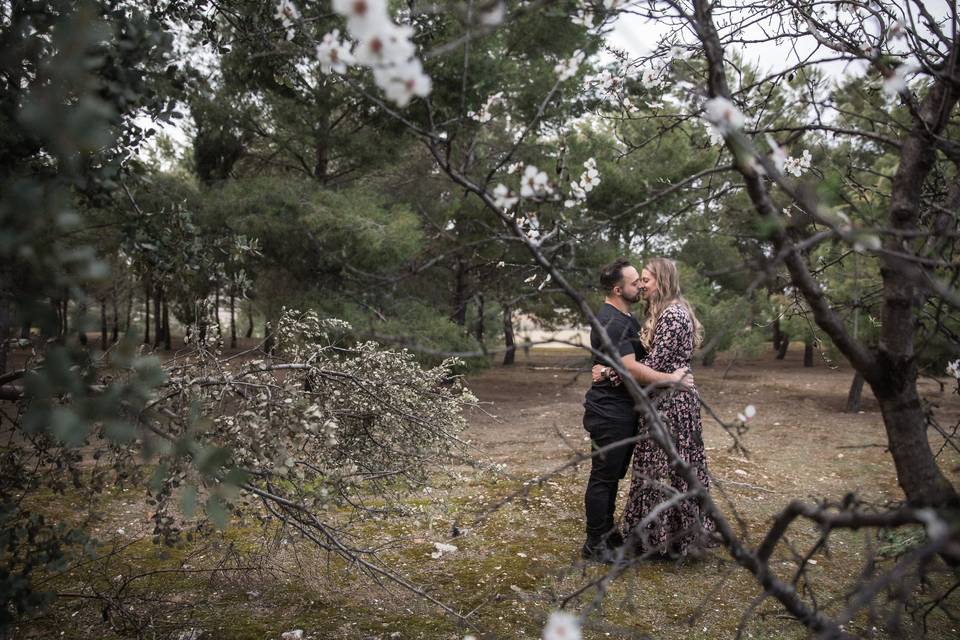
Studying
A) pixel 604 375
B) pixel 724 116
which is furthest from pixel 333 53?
pixel 604 375

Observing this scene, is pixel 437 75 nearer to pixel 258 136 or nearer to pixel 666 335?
pixel 258 136

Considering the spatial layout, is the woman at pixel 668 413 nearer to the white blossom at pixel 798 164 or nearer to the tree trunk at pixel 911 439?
the white blossom at pixel 798 164

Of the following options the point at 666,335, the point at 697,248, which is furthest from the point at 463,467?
the point at 697,248

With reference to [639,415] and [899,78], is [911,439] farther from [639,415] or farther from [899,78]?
[639,415]

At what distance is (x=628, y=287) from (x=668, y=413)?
800 millimetres

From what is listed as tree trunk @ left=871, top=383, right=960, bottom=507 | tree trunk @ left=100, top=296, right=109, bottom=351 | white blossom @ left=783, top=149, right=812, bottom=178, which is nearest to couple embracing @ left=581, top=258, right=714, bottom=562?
white blossom @ left=783, top=149, right=812, bottom=178

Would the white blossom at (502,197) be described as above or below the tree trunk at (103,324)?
above

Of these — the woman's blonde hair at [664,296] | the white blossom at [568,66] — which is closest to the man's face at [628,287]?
the woman's blonde hair at [664,296]

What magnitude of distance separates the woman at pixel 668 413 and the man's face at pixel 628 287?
0.09 meters

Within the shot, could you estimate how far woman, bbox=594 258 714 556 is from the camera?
3566 mm

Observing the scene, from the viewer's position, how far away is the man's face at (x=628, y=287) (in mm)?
3643

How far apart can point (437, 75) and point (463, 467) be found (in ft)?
18.0

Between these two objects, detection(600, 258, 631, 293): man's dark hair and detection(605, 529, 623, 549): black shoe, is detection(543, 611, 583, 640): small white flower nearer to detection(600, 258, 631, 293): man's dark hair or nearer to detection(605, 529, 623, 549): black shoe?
detection(600, 258, 631, 293): man's dark hair

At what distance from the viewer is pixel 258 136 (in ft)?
32.9
